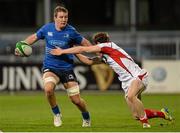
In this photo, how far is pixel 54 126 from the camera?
15.6 m

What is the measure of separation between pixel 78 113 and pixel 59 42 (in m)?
5.08

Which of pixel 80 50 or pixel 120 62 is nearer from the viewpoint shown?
pixel 80 50

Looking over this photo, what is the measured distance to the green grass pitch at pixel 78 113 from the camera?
1520 cm

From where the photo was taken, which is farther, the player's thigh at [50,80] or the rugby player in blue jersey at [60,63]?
the rugby player in blue jersey at [60,63]

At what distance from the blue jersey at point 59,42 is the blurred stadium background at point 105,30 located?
13.5 m

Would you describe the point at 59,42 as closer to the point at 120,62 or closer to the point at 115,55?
the point at 115,55

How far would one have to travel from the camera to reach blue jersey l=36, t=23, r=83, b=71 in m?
15.6

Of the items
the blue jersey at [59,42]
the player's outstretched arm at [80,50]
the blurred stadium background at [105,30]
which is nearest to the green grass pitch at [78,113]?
the blurred stadium background at [105,30]

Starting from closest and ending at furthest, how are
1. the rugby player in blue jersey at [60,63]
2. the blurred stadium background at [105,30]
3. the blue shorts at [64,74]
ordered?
1. the rugby player in blue jersey at [60,63]
2. the blue shorts at [64,74]
3. the blurred stadium background at [105,30]

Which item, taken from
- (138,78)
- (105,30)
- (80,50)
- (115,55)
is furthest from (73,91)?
(105,30)

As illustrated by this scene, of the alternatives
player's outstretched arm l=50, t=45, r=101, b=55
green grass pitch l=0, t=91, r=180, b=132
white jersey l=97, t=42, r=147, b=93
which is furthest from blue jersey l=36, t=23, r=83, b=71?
green grass pitch l=0, t=91, r=180, b=132

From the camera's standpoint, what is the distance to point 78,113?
20.3 meters

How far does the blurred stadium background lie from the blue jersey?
13.5 meters

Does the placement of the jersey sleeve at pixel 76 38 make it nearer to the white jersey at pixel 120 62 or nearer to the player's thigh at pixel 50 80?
the player's thigh at pixel 50 80
